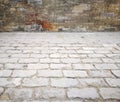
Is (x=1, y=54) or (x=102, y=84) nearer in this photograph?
(x=102, y=84)

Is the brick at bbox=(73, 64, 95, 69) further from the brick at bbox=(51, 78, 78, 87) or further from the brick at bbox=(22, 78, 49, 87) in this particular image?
the brick at bbox=(22, 78, 49, 87)

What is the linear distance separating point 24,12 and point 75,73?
3523 millimetres

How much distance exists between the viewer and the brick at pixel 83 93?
6.48 ft

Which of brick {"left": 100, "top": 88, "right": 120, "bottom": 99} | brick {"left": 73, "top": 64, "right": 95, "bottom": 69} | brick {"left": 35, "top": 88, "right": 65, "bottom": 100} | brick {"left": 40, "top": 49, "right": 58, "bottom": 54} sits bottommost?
brick {"left": 100, "top": 88, "right": 120, "bottom": 99}

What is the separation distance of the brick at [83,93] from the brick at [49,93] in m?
0.09

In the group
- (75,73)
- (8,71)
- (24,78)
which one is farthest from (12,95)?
(75,73)

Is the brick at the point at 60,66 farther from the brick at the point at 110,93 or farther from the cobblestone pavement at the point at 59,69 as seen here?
the brick at the point at 110,93

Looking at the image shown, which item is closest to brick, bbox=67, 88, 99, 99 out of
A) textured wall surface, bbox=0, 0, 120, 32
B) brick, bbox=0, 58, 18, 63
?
brick, bbox=0, 58, 18, 63

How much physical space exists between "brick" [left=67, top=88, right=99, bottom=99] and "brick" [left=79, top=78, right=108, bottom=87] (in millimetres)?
137

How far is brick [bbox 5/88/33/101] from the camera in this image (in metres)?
1.93

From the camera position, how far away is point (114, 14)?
219 inches

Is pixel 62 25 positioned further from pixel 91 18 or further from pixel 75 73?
pixel 75 73

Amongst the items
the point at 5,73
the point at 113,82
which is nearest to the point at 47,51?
the point at 5,73

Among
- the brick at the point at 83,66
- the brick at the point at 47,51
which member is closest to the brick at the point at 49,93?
the brick at the point at 83,66
